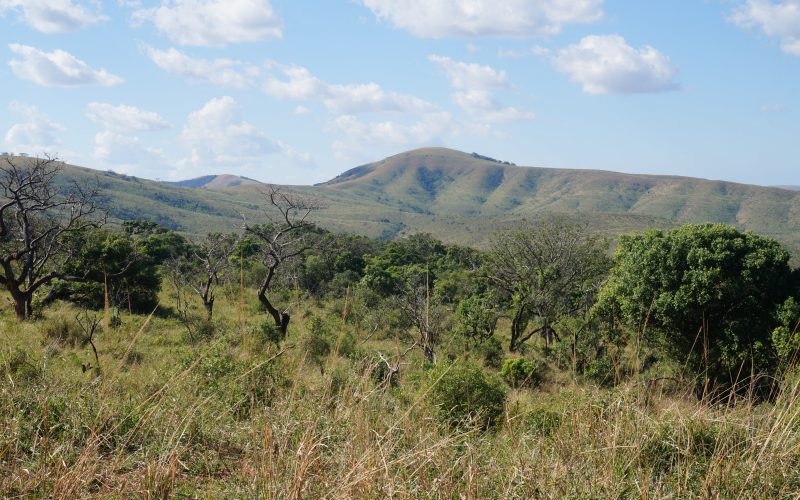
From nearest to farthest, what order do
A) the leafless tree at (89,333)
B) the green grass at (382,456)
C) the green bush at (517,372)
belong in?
the green grass at (382,456), the leafless tree at (89,333), the green bush at (517,372)

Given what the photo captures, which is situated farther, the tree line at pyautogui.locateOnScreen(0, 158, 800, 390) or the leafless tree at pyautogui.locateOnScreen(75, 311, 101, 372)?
the tree line at pyautogui.locateOnScreen(0, 158, 800, 390)

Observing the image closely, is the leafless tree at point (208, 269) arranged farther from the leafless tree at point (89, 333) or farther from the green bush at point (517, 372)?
the green bush at point (517, 372)

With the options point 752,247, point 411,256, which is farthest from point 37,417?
point 411,256

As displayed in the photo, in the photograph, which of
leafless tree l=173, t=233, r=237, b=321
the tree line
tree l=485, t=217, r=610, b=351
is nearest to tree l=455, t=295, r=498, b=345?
the tree line

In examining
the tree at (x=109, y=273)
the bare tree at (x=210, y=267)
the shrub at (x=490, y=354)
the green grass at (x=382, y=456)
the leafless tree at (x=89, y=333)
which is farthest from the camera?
the bare tree at (x=210, y=267)

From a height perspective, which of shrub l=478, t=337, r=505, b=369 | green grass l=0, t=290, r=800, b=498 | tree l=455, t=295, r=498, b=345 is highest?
green grass l=0, t=290, r=800, b=498

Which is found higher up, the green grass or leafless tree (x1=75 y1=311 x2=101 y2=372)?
the green grass

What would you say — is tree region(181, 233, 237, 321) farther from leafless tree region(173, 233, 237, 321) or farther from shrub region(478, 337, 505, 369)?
shrub region(478, 337, 505, 369)

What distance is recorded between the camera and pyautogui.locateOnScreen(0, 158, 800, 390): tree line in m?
17.1

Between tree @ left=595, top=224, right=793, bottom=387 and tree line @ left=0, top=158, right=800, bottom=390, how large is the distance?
1.7 inches

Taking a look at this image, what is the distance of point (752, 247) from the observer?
17672mm

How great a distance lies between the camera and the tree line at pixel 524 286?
1709cm

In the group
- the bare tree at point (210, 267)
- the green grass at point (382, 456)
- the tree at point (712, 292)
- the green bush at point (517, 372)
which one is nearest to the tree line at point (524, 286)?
the tree at point (712, 292)

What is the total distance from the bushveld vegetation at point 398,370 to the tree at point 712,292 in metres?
0.07
